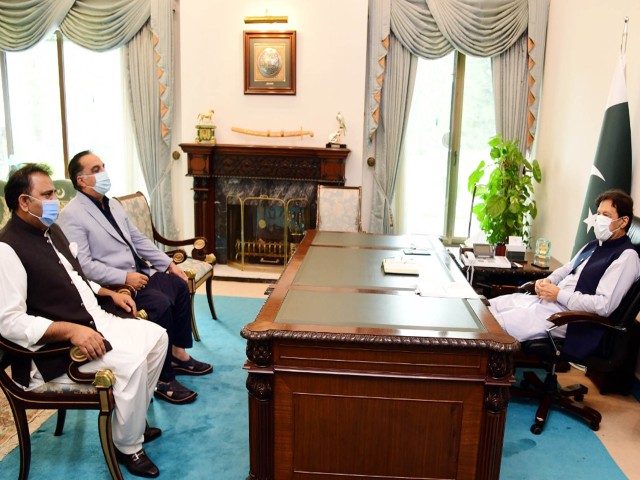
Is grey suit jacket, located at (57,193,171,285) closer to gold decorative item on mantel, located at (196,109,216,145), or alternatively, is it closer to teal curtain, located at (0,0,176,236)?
gold decorative item on mantel, located at (196,109,216,145)

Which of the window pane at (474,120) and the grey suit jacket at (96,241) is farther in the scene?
the window pane at (474,120)

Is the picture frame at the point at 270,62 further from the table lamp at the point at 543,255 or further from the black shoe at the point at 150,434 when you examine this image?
the black shoe at the point at 150,434

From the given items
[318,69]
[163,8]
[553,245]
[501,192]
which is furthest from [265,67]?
[553,245]

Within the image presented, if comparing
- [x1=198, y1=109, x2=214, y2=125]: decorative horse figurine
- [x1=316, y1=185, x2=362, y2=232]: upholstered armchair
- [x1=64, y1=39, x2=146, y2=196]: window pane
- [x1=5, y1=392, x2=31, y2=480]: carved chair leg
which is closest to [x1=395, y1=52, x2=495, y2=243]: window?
[x1=316, y1=185, x2=362, y2=232]: upholstered armchair

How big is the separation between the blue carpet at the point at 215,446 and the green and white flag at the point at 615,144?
1.26 meters

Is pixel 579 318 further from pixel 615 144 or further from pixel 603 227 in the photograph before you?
pixel 615 144

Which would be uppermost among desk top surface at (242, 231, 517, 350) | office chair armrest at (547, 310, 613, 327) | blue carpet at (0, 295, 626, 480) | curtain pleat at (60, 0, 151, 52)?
curtain pleat at (60, 0, 151, 52)

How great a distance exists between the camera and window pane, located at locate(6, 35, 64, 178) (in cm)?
578

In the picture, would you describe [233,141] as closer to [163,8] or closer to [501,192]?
A: [163,8]

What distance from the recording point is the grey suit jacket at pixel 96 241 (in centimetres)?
285

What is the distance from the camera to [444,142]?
5473 millimetres

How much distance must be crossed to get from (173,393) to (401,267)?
1.38 m

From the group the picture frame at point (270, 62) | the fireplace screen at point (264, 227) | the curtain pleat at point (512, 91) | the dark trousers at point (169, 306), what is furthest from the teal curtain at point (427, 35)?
the dark trousers at point (169, 306)

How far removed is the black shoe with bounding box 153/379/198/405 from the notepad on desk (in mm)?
1237
